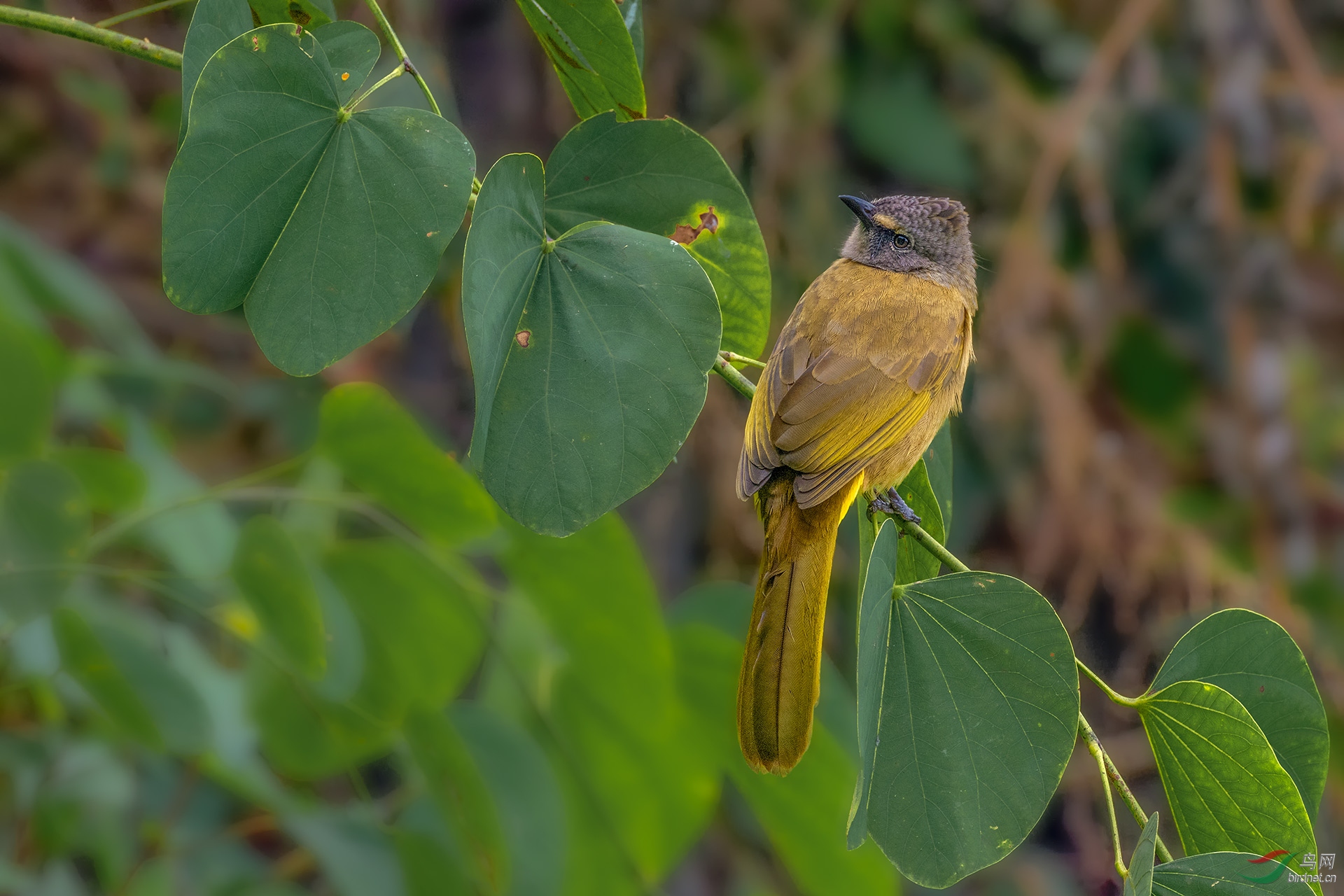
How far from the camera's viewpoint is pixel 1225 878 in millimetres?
1049

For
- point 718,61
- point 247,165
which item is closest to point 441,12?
point 718,61

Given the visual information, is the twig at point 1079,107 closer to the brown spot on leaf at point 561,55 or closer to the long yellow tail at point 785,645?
the long yellow tail at point 785,645

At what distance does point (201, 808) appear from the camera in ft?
9.78

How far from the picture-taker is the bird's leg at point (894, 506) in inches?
55.2

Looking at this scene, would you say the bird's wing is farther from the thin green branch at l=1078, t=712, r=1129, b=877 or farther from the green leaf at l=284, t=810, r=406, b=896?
the green leaf at l=284, t=810, r=406, b=896

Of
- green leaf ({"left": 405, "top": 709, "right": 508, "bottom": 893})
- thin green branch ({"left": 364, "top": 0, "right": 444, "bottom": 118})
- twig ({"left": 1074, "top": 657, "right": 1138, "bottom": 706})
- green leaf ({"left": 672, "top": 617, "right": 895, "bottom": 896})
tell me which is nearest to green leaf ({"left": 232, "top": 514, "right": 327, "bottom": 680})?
green leaf ({"left": 405, "top": 709, "right": 508, "bottom": 893})

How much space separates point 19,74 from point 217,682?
3.21 meters

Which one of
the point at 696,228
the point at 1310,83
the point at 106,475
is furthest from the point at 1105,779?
the point at 1310,83

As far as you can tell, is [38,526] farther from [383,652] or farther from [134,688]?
[383,652]

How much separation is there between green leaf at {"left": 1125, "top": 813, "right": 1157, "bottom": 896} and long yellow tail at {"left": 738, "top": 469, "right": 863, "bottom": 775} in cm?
39

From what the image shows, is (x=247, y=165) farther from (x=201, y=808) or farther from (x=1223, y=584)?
(x=1223, y=584)

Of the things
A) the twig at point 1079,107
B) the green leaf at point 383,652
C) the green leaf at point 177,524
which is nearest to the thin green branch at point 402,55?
the green leaf at point 383,652

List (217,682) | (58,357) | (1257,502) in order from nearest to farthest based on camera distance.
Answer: (58,357)
(217,682)
(1257,502)

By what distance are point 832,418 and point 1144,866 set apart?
89 centimetres
